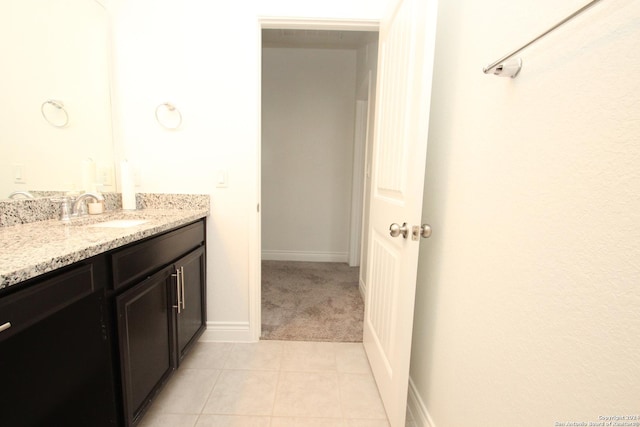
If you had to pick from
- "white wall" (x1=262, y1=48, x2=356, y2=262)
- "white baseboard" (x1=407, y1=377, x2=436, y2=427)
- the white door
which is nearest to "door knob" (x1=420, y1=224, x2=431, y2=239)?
the white door

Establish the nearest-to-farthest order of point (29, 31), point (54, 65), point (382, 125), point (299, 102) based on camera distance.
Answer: point (29, 31) → point (54, 65) → point (382, 125) → point (299, 102)

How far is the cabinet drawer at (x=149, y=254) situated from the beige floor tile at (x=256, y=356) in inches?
29.3

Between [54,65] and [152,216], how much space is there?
85 centimetres

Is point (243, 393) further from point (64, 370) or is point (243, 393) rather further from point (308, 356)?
point (64, 370)

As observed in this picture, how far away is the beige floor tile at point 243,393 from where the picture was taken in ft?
4.11

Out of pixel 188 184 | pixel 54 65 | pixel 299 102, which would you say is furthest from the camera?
pixel 299 102

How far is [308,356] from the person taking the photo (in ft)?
5.44

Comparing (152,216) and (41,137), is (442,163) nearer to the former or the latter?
(152,216)

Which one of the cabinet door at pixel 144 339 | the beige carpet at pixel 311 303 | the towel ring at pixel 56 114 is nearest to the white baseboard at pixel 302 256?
the beige carpet at pixel 311 303

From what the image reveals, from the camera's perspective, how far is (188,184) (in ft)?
5.47

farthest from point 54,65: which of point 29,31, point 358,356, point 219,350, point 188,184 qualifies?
point 358,356

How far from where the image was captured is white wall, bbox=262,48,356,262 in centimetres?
329

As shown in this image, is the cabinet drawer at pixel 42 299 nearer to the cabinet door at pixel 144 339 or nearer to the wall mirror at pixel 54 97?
the cabinet door at pixel 144 339

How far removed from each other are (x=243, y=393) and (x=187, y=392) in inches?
11.5
